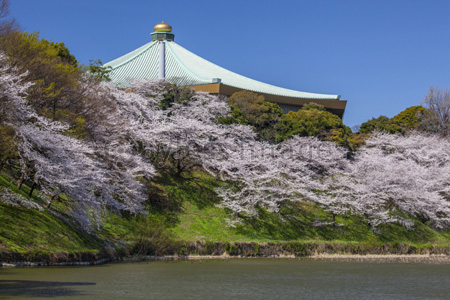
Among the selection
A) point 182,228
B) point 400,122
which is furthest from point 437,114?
point 182,228

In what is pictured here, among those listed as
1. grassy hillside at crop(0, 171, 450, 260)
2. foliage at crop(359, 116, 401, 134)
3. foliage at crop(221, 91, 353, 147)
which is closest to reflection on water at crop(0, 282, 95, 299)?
grassy hillside at crop(0, 171, 450, 260)

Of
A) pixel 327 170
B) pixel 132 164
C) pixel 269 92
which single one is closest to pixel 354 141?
pixel 327 170

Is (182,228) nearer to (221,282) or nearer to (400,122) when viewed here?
(221,282)

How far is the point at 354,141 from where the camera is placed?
48.0 metres

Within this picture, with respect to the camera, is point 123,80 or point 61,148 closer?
point 61,148

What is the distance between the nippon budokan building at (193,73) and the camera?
54.8 m

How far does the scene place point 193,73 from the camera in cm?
5900

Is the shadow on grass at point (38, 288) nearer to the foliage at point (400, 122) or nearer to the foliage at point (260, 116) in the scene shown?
the foliage at point (260, 116)

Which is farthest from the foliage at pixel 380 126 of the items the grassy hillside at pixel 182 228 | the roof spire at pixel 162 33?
the roof spire at pixel 162 33

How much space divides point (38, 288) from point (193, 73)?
46.9 meters

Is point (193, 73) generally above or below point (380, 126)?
above

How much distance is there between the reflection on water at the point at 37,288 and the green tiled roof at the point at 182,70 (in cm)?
3926

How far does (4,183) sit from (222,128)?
20277 millimetres

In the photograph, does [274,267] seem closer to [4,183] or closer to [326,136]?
[4,183]
